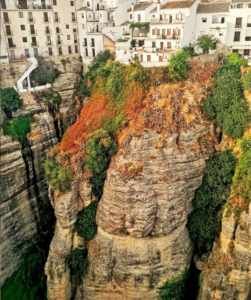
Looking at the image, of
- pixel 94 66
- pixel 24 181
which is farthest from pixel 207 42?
pixel 24 181

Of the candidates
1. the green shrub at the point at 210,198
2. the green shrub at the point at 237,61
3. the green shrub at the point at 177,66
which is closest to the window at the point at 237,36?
the green shrub at the point at 237,61

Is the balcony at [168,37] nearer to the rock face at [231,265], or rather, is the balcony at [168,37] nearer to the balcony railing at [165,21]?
the balcony railing at [165,21]

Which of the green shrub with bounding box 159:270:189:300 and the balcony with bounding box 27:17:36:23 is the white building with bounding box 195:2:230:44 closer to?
the balcony with bounding box 27:17:36:23

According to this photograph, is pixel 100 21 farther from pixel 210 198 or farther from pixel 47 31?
pixel 210 198

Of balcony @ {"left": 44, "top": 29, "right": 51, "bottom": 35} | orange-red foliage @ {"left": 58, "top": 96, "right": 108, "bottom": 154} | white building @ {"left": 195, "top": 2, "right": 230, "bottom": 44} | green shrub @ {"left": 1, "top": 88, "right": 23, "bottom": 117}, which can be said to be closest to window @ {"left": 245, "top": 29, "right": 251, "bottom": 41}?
white building @ {"left": 195, "top": 2, "right": 230, "bottom": 44}

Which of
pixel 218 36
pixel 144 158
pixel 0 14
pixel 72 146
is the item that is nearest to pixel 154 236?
pixel 144 158
